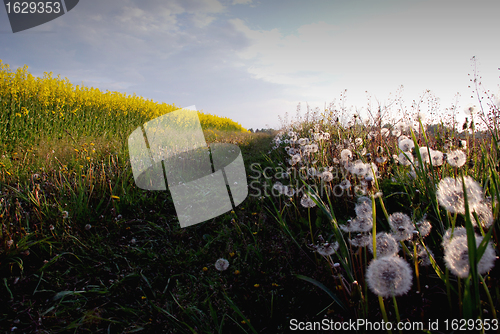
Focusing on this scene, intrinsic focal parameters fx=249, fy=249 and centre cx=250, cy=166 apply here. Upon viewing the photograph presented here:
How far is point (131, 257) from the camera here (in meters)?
2.22

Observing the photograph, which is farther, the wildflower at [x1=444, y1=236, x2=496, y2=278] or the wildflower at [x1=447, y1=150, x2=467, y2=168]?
the wildflower at [x1=447, y1=150, x2=467, y2=168]

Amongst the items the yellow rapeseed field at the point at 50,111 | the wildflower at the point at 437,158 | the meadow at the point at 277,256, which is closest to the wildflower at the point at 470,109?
the meadow at the point at 277,256

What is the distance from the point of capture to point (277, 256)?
6.84 ft

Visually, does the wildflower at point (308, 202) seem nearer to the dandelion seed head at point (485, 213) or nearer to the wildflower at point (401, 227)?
the wildflower at point (401, 227)

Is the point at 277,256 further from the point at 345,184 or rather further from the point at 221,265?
the point at 345,184

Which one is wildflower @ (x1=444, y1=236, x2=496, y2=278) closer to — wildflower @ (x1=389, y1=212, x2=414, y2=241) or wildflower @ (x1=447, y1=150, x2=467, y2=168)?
wildflower @ (x1=389, y1=212, x2=414, y2=241)

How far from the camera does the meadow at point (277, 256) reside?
1102 mm

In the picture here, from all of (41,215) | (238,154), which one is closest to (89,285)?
(41,215)

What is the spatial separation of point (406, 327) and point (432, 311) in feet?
0.84

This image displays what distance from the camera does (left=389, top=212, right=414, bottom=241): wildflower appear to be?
1195 mm

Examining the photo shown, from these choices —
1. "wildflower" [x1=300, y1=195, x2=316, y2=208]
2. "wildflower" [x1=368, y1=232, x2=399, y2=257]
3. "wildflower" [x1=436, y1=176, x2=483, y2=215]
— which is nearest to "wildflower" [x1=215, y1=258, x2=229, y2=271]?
"wildflower" [x1=300, y1=195, x2=316, y2=208]

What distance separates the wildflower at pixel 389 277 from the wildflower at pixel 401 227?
0.30 m

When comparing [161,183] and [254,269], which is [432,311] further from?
[161,183]

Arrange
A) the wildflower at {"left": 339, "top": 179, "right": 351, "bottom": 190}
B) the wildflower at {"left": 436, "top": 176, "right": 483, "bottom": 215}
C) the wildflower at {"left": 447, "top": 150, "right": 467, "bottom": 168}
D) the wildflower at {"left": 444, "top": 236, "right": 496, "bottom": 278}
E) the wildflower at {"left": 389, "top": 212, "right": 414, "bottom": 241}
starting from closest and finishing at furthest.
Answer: the wildflower at {"left": 444, "top": 236, "right": 496, "bottom": 278}
the wildflower at {"left": 436, "top": 176, "right": 483, "bottom": 215}
the wildflower at {"left": 389, "top": 212, "right": 414, "bottom": 241}
the wildflower at {"left": 447, "top": 150, "right": 467, "bottom": 168}
the wildflower at {"left": 339, "top": 179, "right": 351, "bottom": 190}
